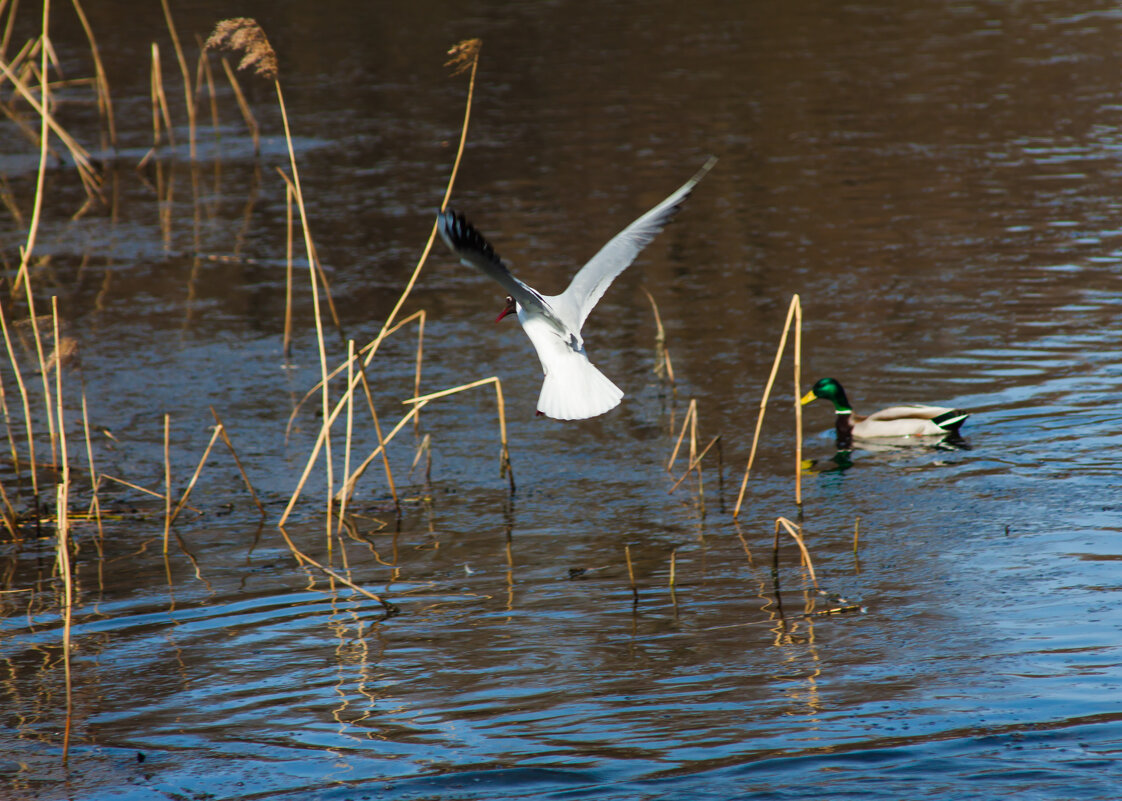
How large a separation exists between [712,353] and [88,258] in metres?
8.34

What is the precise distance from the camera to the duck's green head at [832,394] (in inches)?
400

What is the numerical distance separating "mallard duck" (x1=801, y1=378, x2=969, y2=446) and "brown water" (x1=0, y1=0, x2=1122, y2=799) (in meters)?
0.18

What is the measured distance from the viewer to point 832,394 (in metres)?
10.3

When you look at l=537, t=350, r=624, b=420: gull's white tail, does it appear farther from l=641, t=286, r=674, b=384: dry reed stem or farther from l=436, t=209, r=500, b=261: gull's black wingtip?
l=641, t=286, r=674, b=384: dry reed stem

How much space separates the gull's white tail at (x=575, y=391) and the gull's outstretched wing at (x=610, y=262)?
27 cm

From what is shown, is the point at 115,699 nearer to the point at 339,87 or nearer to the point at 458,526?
the point at 458,526

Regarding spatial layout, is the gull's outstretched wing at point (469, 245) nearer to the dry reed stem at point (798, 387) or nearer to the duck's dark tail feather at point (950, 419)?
the dry reed stem at point (798, 387)

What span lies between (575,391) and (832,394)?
11.1 feet

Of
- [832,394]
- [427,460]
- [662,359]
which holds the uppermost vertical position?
[662,359]

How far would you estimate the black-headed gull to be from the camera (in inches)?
293

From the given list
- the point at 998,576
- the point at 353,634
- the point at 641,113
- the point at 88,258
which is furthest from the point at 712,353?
the point at 641,113

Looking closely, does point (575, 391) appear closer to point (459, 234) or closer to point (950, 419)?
point (459, 234)

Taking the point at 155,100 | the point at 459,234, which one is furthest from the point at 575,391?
the point at 155,100

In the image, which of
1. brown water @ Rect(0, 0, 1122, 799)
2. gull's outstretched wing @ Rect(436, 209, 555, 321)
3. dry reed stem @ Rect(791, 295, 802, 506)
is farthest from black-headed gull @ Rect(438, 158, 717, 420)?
brown water @ Rect(0, 0, 1122, 799)
